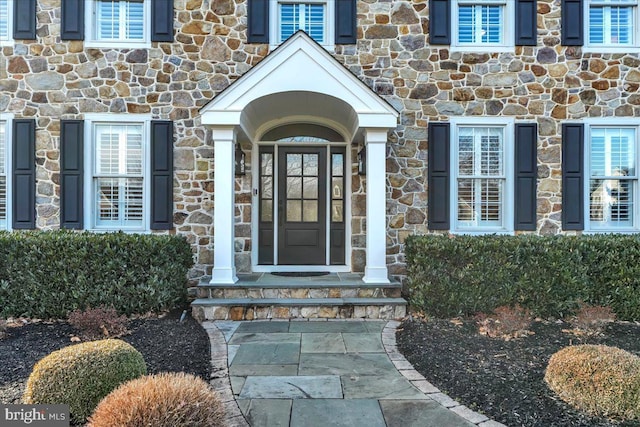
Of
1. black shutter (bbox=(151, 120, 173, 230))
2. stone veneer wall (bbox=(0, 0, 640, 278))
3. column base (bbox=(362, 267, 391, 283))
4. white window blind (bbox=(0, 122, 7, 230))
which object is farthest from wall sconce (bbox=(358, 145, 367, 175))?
white window blind (bbox=(0, 122, 7, 230))

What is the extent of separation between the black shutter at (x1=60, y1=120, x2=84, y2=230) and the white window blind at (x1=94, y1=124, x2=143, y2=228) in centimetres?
23

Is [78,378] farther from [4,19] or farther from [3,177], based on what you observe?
[4,19]

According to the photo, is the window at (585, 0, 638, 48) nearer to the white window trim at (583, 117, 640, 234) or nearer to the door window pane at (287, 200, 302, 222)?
the white window trim at (583, 117, 640, 234)

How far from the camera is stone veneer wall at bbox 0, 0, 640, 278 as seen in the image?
6.16m

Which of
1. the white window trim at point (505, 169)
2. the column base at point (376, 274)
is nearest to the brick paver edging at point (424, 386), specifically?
the column base at point (376, 274)

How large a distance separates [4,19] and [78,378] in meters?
6.40

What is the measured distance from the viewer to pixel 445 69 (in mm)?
6258

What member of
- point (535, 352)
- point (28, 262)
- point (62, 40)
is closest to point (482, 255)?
point (535, 352)

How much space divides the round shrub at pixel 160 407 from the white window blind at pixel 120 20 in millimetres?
5766

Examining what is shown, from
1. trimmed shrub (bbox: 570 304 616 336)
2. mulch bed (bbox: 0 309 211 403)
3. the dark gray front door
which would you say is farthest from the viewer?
the dark gray front door

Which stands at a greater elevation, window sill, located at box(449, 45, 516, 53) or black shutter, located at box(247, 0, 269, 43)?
black shutter, located at box(247, 0, 269, 43)

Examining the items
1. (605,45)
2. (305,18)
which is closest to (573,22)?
(605,45)

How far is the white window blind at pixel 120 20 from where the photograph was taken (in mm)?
6215

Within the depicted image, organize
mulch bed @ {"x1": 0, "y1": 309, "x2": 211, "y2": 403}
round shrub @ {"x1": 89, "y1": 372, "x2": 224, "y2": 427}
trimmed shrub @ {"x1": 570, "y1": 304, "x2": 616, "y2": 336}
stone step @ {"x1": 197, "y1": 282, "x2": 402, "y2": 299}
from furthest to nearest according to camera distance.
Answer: stone step @ {"x1": 197, "y1": 282, "x2": 402, "y2": 299}
trimmed shrub @ {"x1": 570, "y1": 304, "x2": 616, "y2": 336}
mulch bed @ {"x1": 0, "y1": 309, "x2": 211, "y2": 403}
round shrub @ {"x1": 89, "y1": 372, "x2": 224, "y2": 427}
